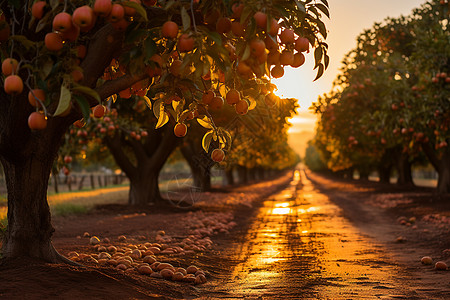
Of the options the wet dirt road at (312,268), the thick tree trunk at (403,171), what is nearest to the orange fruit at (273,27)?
the wet dirt road at (312,268)

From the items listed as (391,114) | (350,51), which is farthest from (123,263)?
(350,51)

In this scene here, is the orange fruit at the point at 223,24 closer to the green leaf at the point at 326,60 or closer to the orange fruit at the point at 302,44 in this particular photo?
the orange fruit at the point at 302,44

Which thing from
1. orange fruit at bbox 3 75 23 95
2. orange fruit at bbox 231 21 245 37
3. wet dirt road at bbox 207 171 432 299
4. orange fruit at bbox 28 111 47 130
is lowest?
wet dirt road at bbox 207 171 432 299

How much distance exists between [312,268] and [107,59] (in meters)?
4.27

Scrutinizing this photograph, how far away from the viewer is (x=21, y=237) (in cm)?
466

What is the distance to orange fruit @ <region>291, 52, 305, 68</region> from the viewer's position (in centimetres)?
346

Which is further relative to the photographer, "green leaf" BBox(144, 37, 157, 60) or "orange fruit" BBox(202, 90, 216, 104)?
"orange fruit" BBox(202, 90, 216, 104)

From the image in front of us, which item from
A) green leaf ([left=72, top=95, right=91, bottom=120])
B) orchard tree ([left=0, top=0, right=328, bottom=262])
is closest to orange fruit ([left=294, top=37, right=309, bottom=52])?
orchard tree ([left=0, top=0, right=328, bottom=262])

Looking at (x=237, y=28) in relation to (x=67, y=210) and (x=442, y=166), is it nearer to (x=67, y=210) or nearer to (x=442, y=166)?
(x=67, y=210)

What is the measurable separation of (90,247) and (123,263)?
1710 millimetres

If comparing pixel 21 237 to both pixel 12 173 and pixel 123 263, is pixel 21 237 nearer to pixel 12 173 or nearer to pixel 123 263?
pixel 12 173

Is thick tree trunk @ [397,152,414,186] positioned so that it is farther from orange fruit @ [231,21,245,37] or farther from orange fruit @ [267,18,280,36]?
orange fruit @ [267,18,280,36]

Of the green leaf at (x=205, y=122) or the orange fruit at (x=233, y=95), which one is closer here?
the orange fruit at (x=233, y=95)

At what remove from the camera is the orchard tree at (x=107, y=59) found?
9.83ft
